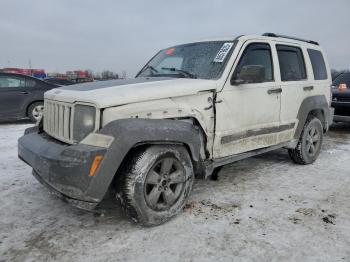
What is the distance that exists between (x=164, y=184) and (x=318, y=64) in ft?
12.3

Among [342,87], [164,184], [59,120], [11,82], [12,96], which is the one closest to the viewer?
[164,184]

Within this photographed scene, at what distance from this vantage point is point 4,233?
10.0ft

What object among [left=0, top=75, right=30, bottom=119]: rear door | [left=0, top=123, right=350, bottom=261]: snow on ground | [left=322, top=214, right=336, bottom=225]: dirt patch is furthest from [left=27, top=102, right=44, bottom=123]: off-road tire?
[left=322, top=214, right=336, bottom=225]: dirt patch

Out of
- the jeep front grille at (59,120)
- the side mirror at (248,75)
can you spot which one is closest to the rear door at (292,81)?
the side mirror at (248,75)

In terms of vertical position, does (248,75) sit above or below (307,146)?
above

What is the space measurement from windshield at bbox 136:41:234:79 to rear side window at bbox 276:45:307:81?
1.01 meters

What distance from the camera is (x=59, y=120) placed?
338 centimetres

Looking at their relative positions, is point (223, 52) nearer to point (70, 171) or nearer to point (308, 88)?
point (308, 88)

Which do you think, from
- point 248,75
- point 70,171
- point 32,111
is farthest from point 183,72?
point 32,111

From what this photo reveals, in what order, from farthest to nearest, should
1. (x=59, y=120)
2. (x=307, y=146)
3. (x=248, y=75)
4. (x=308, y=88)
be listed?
1. (x=307, y=146)
2. (x=308, y=88)
3. (x=248, y=75)
4. (x=59, y=120)

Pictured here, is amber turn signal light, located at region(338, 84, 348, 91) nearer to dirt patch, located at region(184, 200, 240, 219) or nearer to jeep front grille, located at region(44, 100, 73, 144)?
dirt patch, located at region(184, 200, 240, 219)

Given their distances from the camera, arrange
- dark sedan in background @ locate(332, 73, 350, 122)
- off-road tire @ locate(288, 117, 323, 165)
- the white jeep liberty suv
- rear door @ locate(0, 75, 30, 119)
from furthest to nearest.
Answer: rear door @ locate(0, 75, 30, 119), dark sedan in background @ locate(332, 73, 350, 122), off-road tire @ locate(288, 117, 323, 165), the white jeep liberty suv

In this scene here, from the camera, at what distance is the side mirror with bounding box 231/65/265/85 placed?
3.82 meters

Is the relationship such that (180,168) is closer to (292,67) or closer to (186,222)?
(186,222)
